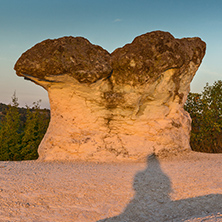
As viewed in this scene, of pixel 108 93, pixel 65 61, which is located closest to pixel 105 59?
pixel 108 93

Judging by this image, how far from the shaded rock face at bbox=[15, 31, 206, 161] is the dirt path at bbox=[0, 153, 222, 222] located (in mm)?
2658

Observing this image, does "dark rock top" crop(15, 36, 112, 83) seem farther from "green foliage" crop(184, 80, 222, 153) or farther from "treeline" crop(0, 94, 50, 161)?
"green foliage" crop(184, 80, 222, 153)

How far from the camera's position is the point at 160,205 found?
514cm

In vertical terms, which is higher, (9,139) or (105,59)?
(105,59)

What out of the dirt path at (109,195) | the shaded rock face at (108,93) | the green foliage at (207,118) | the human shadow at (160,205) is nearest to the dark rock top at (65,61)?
the shaded rock face at (108,93)

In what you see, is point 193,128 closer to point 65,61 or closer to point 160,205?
point 65,61

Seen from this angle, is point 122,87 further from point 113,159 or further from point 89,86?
point 113,159

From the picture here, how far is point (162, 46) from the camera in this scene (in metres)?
9.70

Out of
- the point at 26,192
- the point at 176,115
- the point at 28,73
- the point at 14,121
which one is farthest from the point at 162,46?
the point at 14,121

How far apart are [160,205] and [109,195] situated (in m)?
1.05

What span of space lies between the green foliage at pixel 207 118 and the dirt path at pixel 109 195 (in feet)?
23.6

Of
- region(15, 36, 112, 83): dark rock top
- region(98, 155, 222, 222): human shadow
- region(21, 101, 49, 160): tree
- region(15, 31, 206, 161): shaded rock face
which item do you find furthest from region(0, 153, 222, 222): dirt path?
region(21, 101, 49, 160): tree

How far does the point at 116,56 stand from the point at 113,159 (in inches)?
152

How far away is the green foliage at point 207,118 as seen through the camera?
547 inches
